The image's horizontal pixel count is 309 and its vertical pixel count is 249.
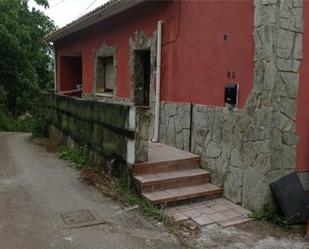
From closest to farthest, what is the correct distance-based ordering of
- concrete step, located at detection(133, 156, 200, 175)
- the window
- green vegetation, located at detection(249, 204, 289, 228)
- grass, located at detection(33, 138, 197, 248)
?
grass, located at detection(33, 138, 197, 248) < green vegetation, located at detection(249, 204, 289, 228) < concrete step, located at detection(133, 156, 200, 175) < the window

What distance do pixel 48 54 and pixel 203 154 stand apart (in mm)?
18552

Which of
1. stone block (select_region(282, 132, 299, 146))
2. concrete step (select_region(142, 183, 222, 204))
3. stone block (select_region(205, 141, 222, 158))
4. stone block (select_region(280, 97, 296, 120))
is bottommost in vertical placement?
concrete step (select_region(142, 183, 222, 204))

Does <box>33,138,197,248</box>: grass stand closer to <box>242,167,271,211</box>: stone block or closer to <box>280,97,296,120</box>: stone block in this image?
→ <box>242,167,271,211</box>: stone block

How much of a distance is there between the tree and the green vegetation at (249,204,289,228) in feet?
39.5

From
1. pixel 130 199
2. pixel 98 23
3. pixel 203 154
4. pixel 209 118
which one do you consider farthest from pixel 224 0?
pixel 98 23

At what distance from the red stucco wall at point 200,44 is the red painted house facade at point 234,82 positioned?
1cm

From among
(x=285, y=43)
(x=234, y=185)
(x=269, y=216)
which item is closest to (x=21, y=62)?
(x=234, y=185)

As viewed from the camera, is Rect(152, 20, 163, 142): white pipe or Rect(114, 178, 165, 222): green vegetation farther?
Rect(152, 20, 163, 142): white pipe

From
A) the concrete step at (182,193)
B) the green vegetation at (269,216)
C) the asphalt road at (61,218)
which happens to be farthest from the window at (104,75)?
the green vegetation at (269,216)

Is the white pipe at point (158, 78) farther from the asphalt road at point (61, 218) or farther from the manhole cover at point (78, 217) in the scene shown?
the manhole cover at point (78, 217)

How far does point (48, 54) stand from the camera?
73.0ft

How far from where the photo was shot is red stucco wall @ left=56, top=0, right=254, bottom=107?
5008mm

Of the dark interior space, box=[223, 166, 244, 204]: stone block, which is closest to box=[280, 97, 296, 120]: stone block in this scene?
box=[223, 166, 244, 204]: stone block

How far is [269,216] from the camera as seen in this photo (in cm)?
471
